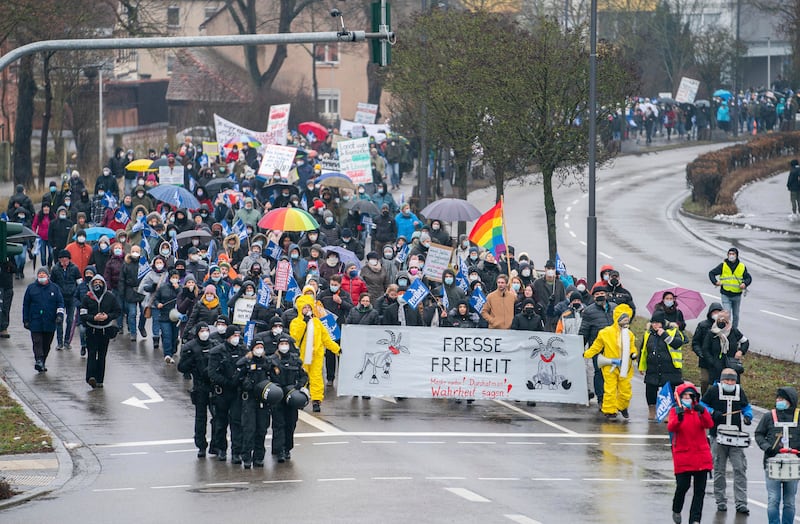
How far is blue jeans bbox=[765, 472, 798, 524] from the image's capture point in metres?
15.0

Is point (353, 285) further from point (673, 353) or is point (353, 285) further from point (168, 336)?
point (673, 353)

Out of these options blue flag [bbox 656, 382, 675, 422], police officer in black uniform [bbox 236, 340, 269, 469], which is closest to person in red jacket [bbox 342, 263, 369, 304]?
police officer in black uniform [bbox 236, 340, 269, 469]

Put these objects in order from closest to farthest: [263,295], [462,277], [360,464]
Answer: [360,464]
[263,295]
[462,277]

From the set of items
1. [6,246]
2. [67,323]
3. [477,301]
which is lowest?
[67,323]

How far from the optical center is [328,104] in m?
91.4

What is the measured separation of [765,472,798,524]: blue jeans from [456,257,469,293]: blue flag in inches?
408

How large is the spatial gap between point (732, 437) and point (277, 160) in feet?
83.4

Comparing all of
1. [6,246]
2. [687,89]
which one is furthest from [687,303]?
[687,89]

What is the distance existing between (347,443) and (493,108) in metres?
15.1

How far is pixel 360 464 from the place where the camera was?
1784 cm

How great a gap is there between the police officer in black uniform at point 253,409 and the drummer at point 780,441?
570cm

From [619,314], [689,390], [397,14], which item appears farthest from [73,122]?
[689,390]

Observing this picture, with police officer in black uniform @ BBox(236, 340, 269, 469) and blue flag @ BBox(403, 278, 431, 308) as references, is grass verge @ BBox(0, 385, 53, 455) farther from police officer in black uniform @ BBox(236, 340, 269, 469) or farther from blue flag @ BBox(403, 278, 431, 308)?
blue flag @ BBox(403, 278, 431, 308)

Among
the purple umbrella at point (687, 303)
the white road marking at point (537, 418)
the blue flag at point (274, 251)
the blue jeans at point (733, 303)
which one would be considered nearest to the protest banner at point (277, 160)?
the blue flag at point (274, 251)
